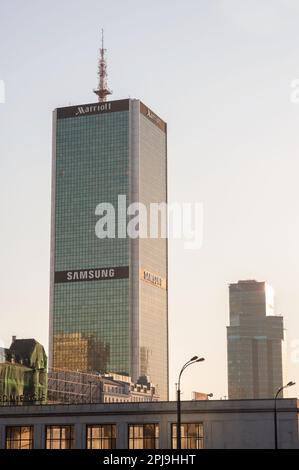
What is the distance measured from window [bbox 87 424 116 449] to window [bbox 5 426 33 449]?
23.0 feet

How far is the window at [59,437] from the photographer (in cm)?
8988

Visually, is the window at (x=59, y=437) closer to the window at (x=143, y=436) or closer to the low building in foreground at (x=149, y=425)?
the low building in foreground at (x=149, y=425)

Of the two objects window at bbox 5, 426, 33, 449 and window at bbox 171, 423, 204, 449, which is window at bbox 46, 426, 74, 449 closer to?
window at bbox 5, 426, 33, 449

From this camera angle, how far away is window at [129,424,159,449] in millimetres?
86125

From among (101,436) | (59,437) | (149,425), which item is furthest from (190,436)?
(59,437)

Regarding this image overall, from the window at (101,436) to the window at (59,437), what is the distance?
2133 millimetres

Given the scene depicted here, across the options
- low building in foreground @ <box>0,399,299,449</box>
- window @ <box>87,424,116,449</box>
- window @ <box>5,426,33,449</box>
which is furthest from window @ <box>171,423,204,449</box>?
window @ <box>5,426,33,449</box>

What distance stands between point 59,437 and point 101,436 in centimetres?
464

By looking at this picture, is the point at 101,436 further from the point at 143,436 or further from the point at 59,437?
the point at 143,436

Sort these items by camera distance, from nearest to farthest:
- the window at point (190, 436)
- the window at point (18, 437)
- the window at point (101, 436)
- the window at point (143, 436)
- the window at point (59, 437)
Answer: the window at point (190, 436)
the window at point (143, 436)
the window at point (101, 436)
the window at point (59, 437)
the window at point (18, 437)

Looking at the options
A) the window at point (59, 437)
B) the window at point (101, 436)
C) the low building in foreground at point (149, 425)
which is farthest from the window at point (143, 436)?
the window at point (59, 437)
